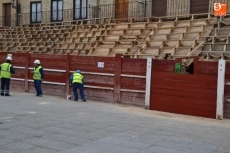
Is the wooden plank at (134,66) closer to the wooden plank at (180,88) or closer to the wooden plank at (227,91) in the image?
the wooden plank at (180,88)

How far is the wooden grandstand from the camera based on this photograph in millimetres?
13633

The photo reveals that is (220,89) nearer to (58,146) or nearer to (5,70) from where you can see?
(58,146)

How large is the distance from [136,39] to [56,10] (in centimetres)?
1277

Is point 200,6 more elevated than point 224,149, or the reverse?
point 200,6

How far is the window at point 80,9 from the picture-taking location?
24.9 metres

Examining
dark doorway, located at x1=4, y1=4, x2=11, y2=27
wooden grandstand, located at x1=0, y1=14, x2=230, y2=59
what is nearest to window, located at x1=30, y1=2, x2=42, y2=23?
dark doorway, located at x1=4, y1=4, x2=11, y2=27

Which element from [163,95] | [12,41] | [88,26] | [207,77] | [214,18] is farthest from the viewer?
[12,41]

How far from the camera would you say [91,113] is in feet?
34.9

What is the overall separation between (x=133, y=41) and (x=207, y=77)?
6.25m

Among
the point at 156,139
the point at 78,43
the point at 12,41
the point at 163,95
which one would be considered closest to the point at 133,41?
the point at 78,43

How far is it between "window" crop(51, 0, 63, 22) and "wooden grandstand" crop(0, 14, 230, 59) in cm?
252

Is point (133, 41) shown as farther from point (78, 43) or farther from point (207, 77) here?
point (207, 77)

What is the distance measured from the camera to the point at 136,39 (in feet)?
54.3

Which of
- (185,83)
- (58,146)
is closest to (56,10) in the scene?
(185,83)
